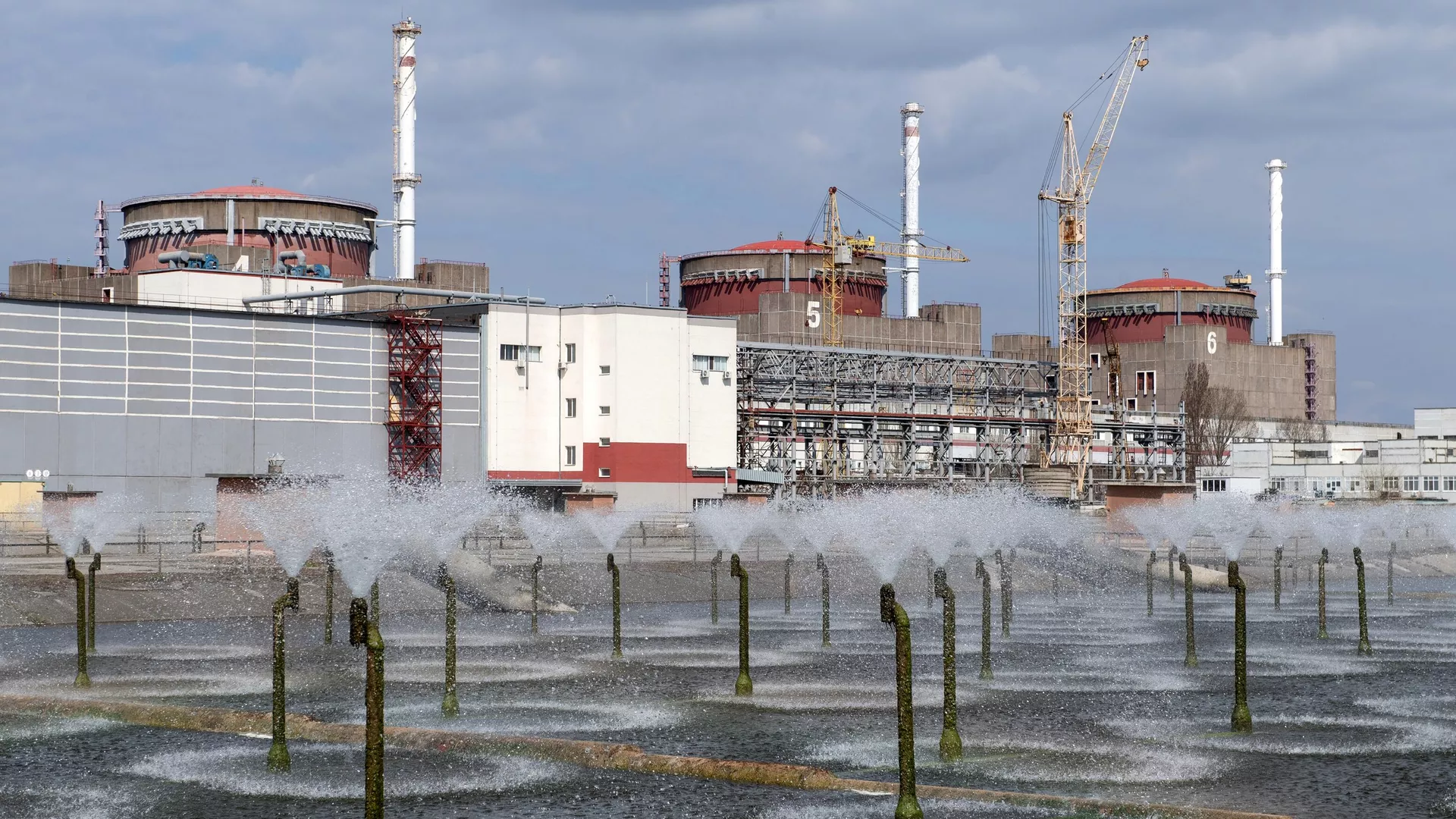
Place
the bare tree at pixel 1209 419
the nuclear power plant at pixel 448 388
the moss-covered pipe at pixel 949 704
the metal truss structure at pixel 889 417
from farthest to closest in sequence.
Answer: the bare tree at pixel 1209 419
the metal truss structure at pixel 889 417
the nuclear power plant at pixel 448 388
the moss-covered pipe at pixel 949 704

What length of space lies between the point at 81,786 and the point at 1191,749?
55.2ft

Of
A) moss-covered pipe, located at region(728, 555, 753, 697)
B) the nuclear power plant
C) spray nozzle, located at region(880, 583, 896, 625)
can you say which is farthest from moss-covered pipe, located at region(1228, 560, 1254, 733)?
the nuclear power plant

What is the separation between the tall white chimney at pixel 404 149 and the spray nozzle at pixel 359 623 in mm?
132102

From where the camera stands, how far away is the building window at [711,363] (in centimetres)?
11038

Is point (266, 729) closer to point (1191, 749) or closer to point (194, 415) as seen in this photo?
point (1191, 749)

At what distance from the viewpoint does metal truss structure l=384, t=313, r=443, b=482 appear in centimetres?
9775

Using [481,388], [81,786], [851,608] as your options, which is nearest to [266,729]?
[81,786]

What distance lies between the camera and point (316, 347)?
95.7 metres

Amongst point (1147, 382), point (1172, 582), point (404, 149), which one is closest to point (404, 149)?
point (404, 149)

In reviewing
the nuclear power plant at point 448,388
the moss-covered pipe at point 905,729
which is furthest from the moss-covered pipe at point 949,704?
the nuclear power plant at point 448,388

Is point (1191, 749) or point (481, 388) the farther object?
point (481, 388)

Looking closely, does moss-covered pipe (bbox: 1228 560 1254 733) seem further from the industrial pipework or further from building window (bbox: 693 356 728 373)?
the industrial pipework

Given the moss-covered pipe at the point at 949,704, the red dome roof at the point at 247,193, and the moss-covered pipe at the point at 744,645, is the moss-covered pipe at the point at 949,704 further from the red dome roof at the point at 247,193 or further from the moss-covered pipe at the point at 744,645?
the red dome roof at the point at 247,193

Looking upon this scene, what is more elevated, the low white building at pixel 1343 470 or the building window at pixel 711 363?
the building window at pixel 711 363
